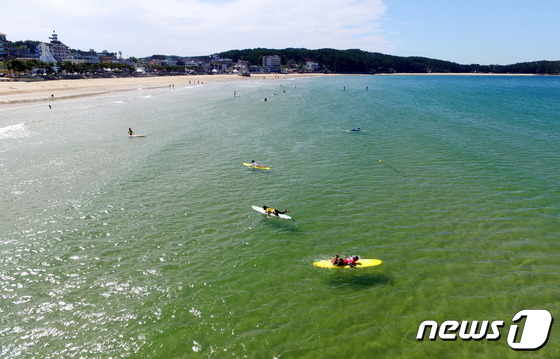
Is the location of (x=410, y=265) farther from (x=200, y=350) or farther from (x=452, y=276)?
(x=200, y=350)

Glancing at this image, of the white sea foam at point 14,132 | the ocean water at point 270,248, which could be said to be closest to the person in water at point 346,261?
the ocean water at point 270,248

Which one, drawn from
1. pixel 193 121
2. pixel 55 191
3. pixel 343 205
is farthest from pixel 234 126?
→ pixel 343 205

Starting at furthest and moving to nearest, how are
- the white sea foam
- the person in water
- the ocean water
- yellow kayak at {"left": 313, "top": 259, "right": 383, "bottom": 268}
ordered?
1. the white sea foam
2. yellow kayak at {"left": 313, "top": 259, "right": 383, "bottom": 268}
3. the person in water
4. the ocean water

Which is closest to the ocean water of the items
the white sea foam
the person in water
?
the person in water

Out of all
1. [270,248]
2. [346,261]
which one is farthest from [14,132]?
[346,261]

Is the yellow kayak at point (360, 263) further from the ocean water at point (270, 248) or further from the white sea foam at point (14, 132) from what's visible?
the white sea foam at point (14, 132)

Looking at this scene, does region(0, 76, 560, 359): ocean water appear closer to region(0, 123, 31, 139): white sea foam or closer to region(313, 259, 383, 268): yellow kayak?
region(313, 259, 383, 268): yellow kayak

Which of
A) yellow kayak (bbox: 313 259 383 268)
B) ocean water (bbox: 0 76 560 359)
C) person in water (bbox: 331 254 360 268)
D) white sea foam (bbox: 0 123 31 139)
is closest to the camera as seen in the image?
ocean water (bbox: 0 76 560 359)

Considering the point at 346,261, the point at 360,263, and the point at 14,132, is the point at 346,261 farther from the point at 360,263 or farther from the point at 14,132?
the point at 14,132

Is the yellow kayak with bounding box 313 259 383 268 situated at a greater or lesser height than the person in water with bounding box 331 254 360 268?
lesser
